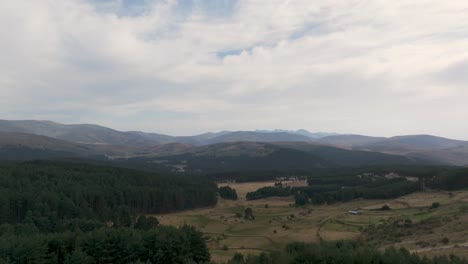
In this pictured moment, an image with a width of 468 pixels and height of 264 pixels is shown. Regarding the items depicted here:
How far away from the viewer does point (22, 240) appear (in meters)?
46.8

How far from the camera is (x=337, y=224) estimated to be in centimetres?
9375

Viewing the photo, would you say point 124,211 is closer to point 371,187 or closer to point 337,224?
point 337,224

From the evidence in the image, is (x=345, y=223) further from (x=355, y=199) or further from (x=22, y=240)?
(x=22, y=240)

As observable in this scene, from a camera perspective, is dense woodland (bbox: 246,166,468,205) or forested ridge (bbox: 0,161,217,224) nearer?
forested ridge (bbox: 0,161,217,224)

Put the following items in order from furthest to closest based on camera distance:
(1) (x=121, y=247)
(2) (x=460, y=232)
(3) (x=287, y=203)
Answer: (3) (x=287, y=203) → (2) (x=460, y=232) → (1) (x=121, y=247)

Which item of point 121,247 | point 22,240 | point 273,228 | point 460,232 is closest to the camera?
point 22,240

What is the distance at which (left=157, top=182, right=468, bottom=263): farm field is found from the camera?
62281 millimetres

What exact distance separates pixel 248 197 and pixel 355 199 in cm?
4485

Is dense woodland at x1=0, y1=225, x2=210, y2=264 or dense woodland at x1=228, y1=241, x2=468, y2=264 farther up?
dense woodland at x1=228, y1=241, x2=468, y2=264

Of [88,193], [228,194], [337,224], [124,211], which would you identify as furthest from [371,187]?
[88,193]

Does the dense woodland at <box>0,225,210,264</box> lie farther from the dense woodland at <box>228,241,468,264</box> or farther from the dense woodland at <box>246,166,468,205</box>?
the dense woodland at <box>246,166,468,205</box>

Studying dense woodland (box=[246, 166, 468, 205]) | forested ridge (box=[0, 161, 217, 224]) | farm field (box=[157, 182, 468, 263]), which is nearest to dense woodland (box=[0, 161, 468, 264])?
forested ridge (box=[0, 161, 217, 224])

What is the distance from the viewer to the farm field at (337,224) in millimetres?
62281

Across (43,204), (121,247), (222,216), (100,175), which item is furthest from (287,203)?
(121,247)
